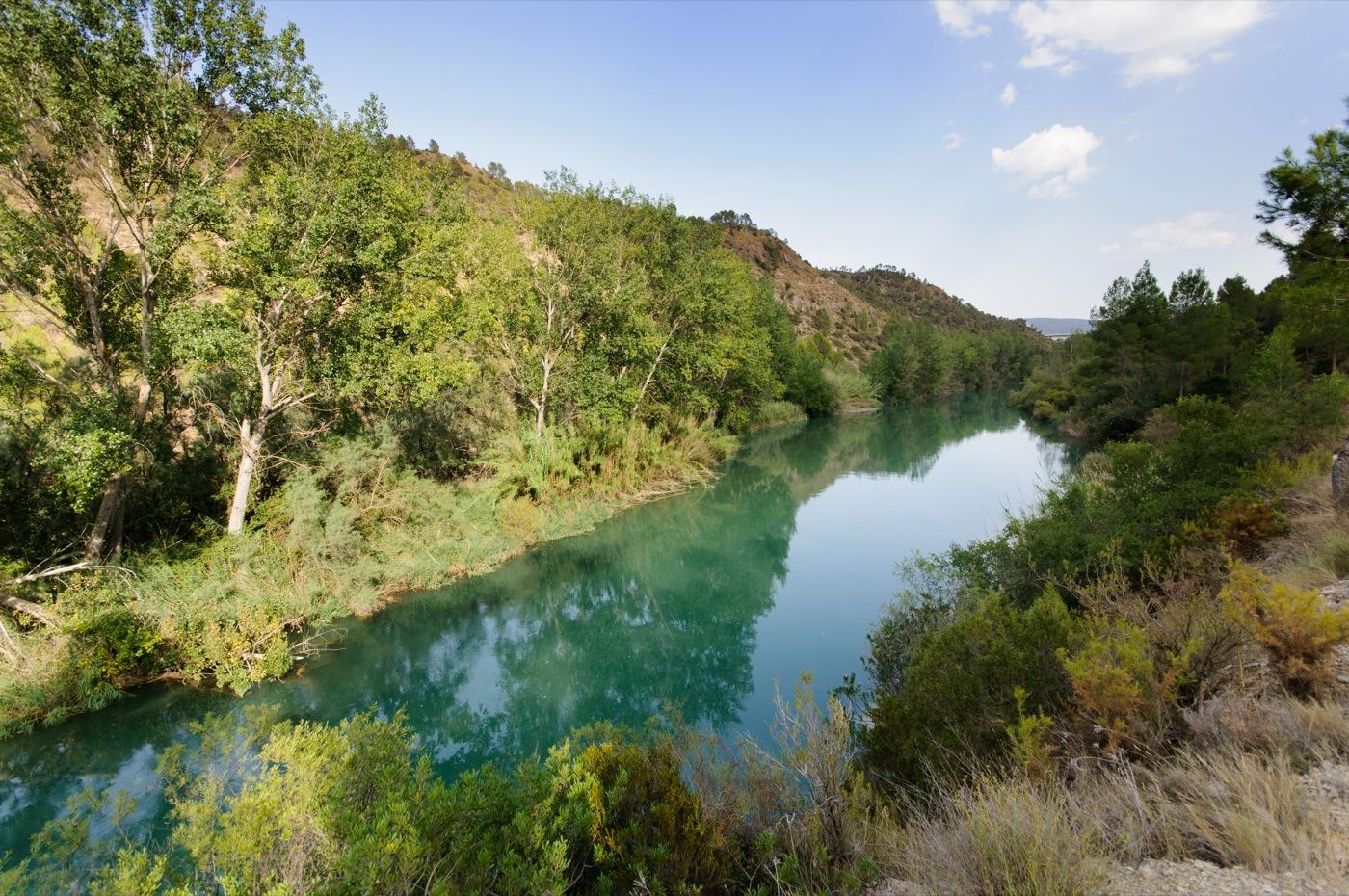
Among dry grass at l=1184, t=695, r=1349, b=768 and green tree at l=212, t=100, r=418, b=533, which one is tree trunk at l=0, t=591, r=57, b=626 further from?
dry grass at l=1184, t=695, r=1349, b=768

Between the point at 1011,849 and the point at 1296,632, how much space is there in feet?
10.4

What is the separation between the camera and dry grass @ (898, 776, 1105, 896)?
9.53 feet

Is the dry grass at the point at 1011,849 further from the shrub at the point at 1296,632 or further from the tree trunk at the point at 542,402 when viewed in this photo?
the tree trunk at the point at 542,402

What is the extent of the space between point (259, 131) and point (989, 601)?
14072mm

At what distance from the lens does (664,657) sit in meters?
11.3

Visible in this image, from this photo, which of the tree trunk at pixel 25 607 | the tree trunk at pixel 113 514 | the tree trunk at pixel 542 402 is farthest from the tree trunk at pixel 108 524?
the tree trunk at pixel 542 402

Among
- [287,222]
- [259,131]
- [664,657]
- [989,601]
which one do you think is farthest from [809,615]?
[259,131]

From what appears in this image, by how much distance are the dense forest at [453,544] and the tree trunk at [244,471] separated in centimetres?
5

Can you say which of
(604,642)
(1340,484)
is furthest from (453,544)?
(1340,484)

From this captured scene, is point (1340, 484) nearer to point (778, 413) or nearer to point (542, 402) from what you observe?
point (542, 402)

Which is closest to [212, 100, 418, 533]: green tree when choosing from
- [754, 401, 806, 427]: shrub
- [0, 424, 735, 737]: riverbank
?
[0, 424, 735, 737]: riverbank

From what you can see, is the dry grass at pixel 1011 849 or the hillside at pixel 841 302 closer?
the dry grass at pixel 1011 849

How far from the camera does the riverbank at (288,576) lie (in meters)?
8.28

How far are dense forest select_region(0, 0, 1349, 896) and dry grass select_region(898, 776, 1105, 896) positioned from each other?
0.09 feet
